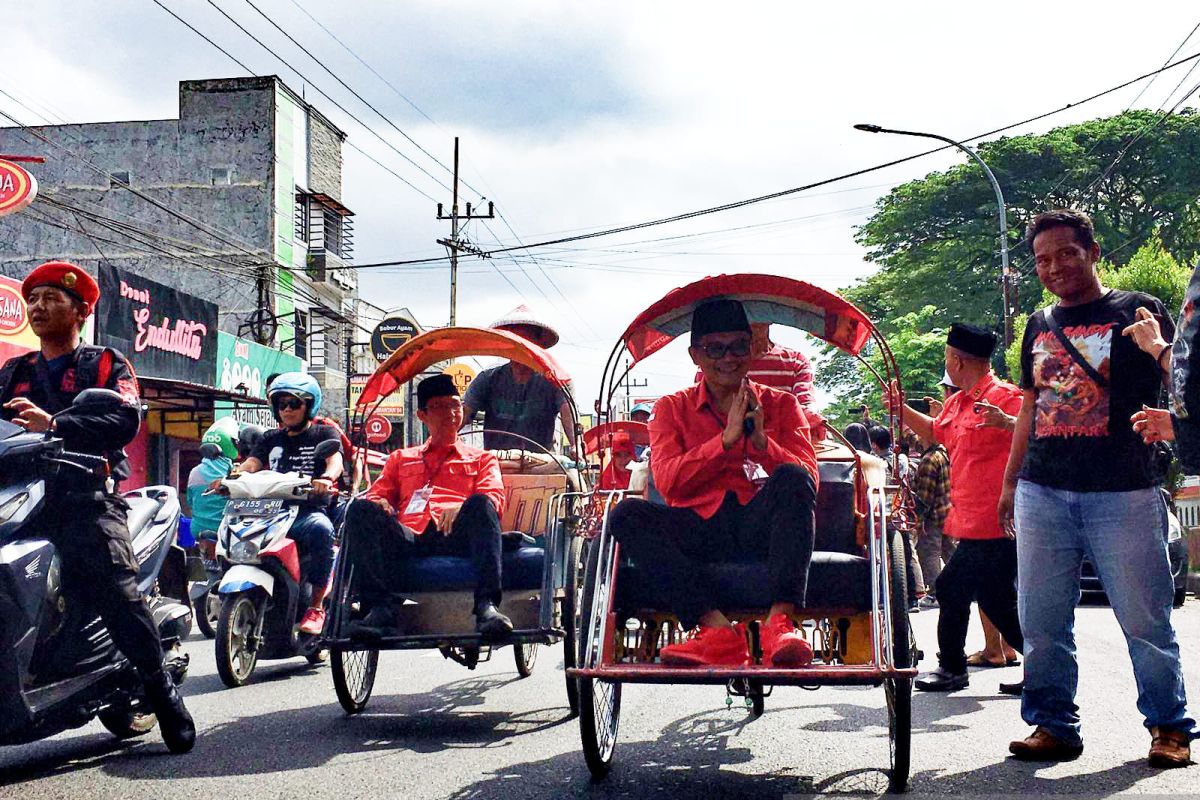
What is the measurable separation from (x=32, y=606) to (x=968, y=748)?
3.88 m

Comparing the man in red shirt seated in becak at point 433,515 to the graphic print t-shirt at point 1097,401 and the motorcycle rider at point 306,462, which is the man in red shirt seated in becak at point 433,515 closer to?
the motorcycle rider at point 306,462

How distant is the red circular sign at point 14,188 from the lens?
17.2 meters

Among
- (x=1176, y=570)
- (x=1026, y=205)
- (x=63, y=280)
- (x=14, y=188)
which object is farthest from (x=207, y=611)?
(x=1026, y=205)

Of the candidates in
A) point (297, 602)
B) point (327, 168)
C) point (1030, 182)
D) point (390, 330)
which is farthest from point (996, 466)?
point (327, 168)

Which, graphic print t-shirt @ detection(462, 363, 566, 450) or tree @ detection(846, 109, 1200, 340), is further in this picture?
tree @ detection(846, 109, 1200, 340)

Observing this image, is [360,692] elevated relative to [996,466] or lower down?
lower down

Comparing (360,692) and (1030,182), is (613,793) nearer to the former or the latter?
(360,692)

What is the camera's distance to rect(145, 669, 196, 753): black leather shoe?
5.56 m

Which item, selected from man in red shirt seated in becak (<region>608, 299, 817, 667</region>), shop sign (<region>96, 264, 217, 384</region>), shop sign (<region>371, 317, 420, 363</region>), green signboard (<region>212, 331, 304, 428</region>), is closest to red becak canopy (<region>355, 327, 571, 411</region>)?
man in red shirt seated in becak (<region>608, 299, 817, 667</region>)

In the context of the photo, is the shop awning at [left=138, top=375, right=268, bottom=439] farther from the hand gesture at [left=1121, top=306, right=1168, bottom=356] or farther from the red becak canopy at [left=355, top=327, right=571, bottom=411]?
the hand gesture at [left=1121, top=306, right=1168, bottom=356]

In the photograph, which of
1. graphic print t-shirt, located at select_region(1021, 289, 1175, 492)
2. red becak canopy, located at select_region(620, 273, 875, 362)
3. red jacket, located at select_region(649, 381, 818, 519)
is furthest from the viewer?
red becak canopy, located at select_region(620, 273, 875, 362)

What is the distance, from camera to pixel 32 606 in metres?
4.84

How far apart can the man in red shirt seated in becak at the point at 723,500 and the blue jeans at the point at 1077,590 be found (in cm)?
103

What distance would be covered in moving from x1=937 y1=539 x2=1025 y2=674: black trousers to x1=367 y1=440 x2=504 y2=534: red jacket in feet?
8.63
